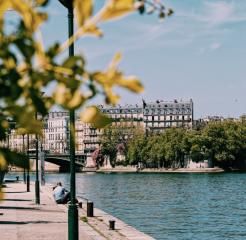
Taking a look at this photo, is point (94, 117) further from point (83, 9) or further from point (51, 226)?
point (51, 226)

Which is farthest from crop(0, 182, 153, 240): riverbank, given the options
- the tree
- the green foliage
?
the green foliage

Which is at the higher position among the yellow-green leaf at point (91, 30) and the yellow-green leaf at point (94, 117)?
the yellow-green leaf at point (91, 30)

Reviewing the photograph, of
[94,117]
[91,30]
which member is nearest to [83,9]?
[91,30]

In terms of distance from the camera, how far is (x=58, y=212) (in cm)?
3219

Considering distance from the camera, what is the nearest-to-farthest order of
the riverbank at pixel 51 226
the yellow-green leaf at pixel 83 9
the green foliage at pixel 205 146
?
the yellow-green leaf at pixel 83 9
the riverbank at pixel 51 226
the green foliage at pixel 205 146

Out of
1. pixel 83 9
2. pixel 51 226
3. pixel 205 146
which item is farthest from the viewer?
pixel 205 146

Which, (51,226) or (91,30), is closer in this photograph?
(91,30)

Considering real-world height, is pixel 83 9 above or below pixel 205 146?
below

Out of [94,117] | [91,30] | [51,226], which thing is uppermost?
[91,30]

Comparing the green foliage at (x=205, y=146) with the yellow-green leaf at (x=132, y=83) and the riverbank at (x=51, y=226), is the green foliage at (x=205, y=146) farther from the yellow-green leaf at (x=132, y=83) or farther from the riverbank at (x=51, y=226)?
the yellow-green leaf at (x=132, y=83)

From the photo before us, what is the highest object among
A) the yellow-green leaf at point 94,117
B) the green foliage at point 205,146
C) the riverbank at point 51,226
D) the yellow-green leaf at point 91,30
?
the green foliage at point 205,146

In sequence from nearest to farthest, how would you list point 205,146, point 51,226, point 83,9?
point 83,9, point 51,226, point 205,146

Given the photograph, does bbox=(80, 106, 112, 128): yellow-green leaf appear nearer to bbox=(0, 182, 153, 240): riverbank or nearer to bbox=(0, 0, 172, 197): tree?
bbox=(0, 0, 172, 197): tree

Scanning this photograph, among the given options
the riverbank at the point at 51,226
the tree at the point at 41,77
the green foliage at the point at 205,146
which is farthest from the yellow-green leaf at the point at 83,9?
the green foliage at the point at 205,146
